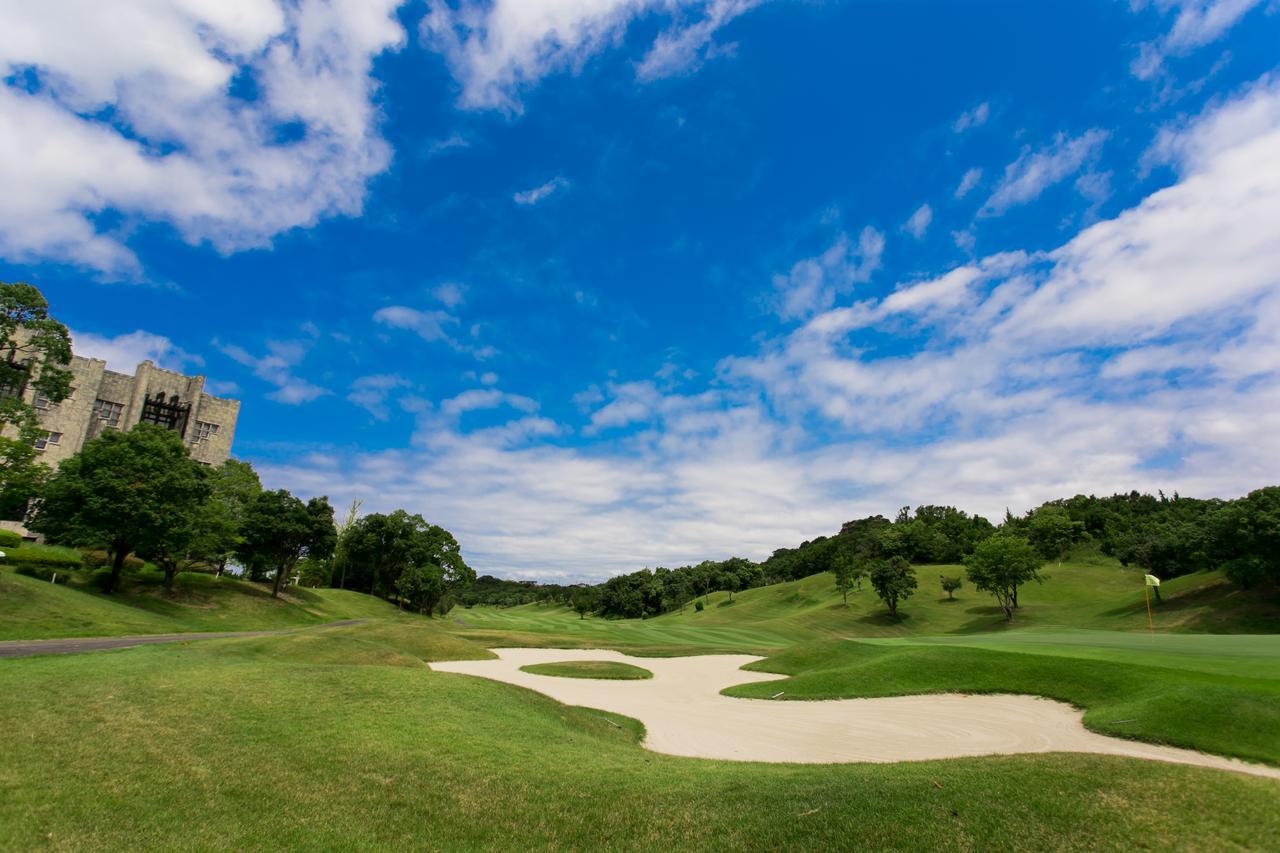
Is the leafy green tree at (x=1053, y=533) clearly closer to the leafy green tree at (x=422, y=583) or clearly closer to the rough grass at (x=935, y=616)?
the rough grass at (x=935, y=616)

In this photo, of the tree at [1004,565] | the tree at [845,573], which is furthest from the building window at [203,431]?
the tree at [1004,565]

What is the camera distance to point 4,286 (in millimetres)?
30719

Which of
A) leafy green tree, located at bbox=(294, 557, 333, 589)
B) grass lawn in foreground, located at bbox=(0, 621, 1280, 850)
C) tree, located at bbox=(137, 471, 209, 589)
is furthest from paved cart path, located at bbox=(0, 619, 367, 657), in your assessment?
leafy green tree, located at bbox=(294, 557, 333, 589)

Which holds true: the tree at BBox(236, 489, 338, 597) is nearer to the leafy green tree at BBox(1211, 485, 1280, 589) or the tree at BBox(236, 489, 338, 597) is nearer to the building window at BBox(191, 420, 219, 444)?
the building window at BBox(191, 420, 219, 444)

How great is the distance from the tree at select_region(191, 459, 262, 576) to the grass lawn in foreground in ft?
135

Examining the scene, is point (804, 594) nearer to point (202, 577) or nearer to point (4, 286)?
point (202, 577)

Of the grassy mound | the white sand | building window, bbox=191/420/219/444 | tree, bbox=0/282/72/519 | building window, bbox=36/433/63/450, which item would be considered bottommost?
the grassy mound

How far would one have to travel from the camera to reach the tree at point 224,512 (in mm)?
49062

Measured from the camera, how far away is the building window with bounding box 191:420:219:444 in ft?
277

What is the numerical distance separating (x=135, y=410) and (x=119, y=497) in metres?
48.0

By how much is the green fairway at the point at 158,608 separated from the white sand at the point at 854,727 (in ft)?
76.9

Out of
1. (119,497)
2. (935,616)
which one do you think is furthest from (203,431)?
(935,616)

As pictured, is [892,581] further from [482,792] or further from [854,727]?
[482,792]

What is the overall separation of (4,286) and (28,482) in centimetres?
1464
